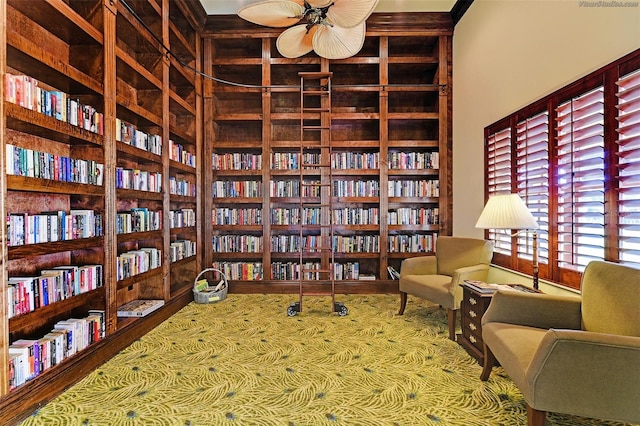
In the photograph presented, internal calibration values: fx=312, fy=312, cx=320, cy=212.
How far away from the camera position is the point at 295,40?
296 cm

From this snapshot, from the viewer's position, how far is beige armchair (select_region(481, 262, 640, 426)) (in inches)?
52.5

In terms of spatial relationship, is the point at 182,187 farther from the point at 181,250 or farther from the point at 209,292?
the point at 209,292

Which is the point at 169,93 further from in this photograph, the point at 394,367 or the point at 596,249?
the point at 596,249

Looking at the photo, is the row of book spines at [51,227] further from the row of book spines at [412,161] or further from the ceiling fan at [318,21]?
the row of book spines at [412,161]

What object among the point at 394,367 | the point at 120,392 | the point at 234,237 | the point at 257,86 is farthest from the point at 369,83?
the point at 120,392

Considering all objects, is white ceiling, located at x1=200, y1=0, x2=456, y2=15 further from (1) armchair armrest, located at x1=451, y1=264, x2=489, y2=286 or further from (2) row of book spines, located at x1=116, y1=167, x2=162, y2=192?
(1) armchair armrest, located at x1=451, y1=264, x2=489, y2=286

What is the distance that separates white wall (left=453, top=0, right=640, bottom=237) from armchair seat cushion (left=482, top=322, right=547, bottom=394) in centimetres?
180

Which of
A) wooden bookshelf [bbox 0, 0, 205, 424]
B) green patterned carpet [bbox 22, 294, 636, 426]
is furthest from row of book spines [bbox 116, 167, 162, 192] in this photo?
green patterned carpet [bbox 22, 294, 636, 426]

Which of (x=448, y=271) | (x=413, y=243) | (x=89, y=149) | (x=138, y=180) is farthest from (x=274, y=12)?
(x=413, y=243)

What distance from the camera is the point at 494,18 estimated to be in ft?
10.8

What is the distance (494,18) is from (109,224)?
13.8ft

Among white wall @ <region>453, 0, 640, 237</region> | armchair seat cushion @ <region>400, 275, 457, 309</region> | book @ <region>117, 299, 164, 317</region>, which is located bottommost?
book @ <region>117, 299, 164, 317</region>

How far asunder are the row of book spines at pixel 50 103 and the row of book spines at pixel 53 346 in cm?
143

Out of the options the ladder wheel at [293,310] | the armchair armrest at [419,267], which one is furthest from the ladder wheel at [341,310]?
the armchair armrest at [419,267]
